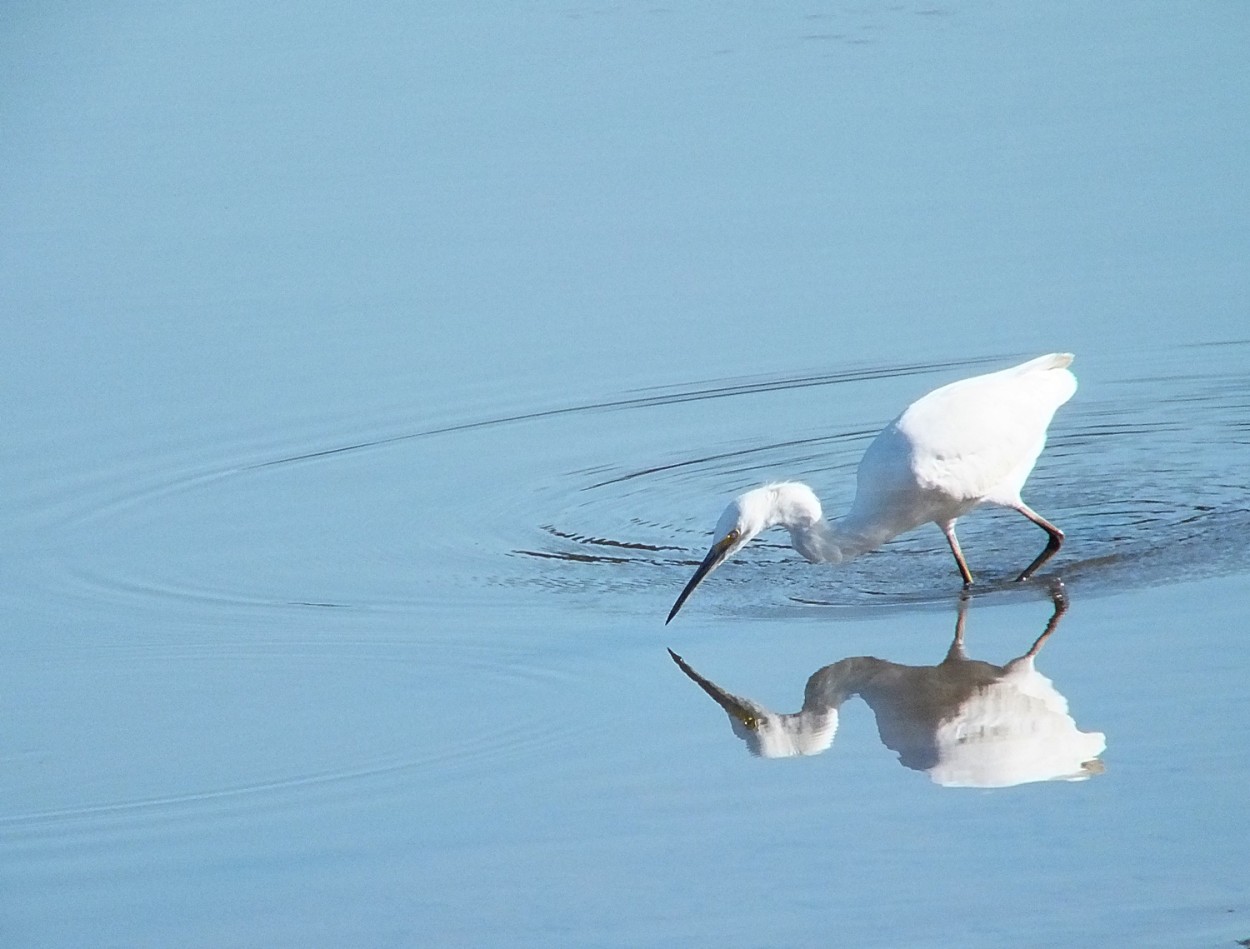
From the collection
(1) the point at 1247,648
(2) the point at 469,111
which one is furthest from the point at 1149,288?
(2) the point at 469,111

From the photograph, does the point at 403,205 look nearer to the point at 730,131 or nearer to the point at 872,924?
the point at 730,131

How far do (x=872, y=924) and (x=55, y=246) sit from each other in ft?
34.4

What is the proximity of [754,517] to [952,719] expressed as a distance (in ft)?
4.85

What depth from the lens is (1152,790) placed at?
5.99 metres

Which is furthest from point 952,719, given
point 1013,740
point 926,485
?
point 926,485

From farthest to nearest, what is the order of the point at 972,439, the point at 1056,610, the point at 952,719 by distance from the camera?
the point at 972,439, the point at 1056,610, the point at 952,719

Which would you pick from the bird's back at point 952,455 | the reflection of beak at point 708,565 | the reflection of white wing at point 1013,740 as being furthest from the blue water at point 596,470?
the bird's back at point 952,455

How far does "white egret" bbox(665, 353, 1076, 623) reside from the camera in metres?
8.16

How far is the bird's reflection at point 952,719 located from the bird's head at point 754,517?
602mm

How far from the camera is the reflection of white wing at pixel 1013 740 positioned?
627 cm

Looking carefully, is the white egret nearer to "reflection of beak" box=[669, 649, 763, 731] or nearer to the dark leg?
the dark leg

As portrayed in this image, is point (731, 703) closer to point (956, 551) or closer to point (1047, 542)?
point (956, 551)

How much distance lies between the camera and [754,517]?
805 centimetres

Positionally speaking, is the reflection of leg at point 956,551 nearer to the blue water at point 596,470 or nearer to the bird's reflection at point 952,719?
the blue water at point 596,470
